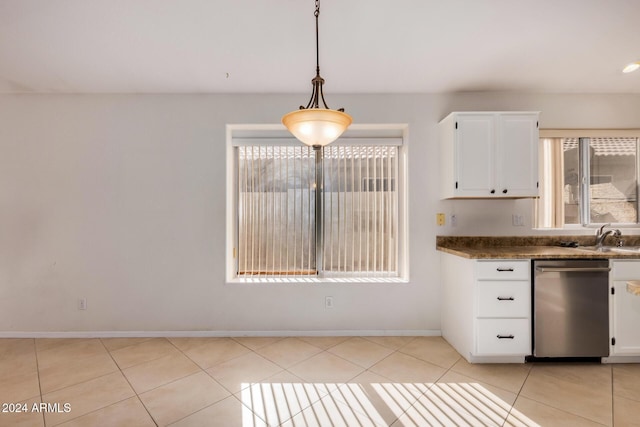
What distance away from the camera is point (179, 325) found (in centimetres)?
282

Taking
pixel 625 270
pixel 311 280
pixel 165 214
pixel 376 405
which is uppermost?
pixel 165 214

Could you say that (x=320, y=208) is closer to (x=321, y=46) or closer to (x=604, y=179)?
(x=321, y=46)

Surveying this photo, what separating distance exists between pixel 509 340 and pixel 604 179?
2.15m

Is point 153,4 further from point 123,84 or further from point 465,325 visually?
point 465,325

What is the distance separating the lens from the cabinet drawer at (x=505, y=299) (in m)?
2.23

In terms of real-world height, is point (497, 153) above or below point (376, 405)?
above

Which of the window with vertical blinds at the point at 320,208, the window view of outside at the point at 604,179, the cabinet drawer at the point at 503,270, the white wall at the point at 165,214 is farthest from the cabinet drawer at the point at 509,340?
the window view of outside at the point at 604,179

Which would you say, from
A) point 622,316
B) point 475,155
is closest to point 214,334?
point 475,155

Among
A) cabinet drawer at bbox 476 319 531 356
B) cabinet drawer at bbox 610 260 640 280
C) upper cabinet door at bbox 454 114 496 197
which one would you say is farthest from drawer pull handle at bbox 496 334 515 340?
upper cabinet door at bbox 454 114 496 197

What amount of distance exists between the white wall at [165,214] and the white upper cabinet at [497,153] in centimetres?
36

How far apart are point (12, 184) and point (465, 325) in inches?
180

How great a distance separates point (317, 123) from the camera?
4.44 ft

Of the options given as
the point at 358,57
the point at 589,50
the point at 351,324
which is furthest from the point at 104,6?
the point at 589,50

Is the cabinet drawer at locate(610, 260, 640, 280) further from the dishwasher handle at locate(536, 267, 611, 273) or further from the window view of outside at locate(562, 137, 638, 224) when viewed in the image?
the window view of outside at locate(562, 137, 638, 224)
